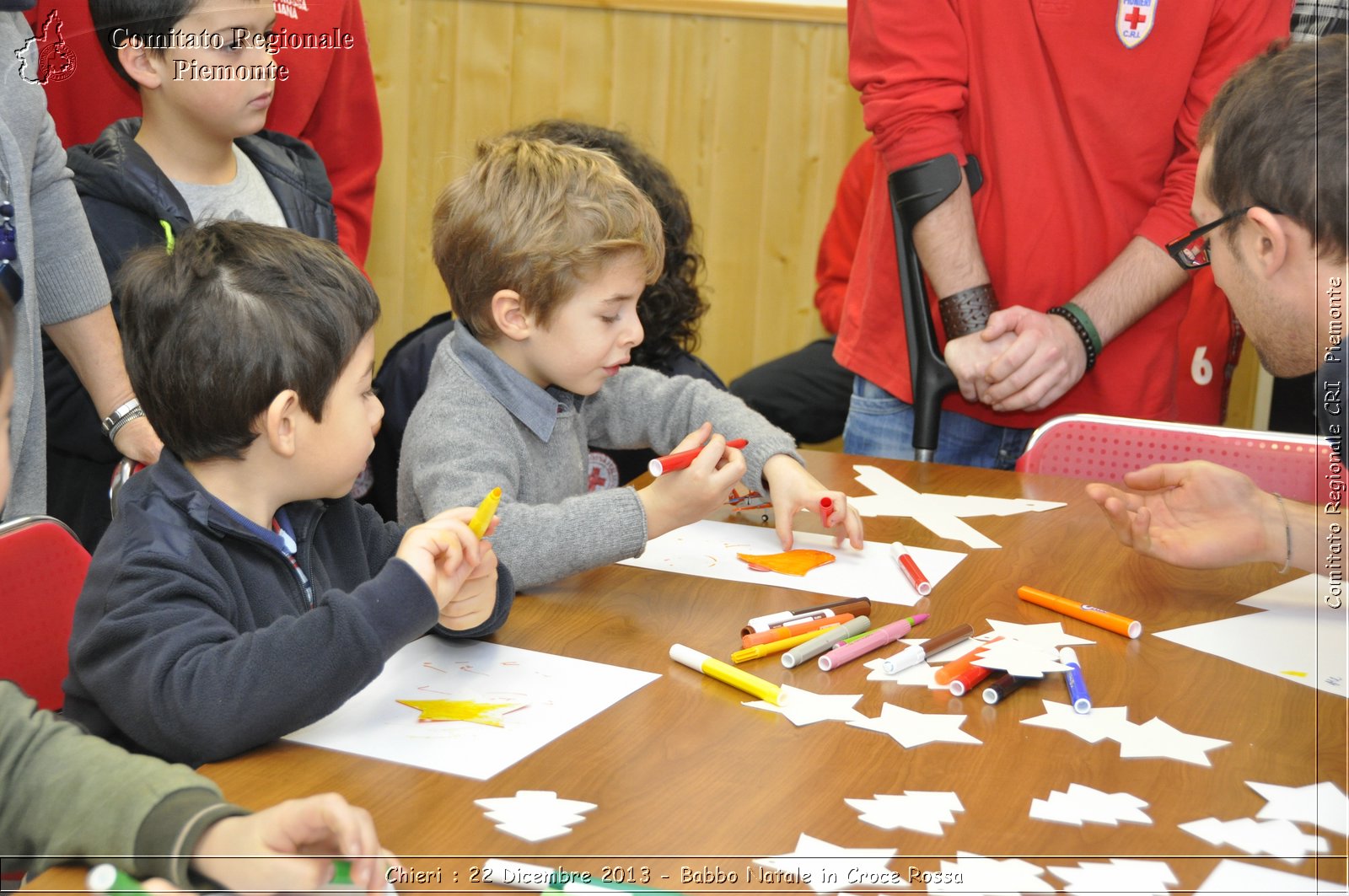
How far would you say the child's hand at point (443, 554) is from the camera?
1035 millimetres

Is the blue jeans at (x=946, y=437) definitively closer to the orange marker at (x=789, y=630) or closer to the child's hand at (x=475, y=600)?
the orange marker at (x=789, y=630)

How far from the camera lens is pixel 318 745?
0.95m

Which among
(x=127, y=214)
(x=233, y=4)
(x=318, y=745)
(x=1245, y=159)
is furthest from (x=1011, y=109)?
(x=318, y=745)

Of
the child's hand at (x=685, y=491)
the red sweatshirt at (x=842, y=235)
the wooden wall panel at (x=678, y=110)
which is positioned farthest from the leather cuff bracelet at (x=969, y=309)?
the wooden wall panel at (x=678, y=110)

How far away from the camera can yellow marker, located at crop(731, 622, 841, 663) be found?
113cm

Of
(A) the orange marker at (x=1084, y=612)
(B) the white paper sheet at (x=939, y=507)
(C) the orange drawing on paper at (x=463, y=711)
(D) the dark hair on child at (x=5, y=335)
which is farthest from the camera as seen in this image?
(B) the white paper sheet at (x=939, y=507)

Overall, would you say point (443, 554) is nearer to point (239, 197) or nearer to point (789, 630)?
point (789, 630)

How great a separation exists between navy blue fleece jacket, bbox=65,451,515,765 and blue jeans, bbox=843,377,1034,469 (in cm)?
140

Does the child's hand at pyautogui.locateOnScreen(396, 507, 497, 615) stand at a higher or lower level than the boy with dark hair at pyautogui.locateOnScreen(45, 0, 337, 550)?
lower

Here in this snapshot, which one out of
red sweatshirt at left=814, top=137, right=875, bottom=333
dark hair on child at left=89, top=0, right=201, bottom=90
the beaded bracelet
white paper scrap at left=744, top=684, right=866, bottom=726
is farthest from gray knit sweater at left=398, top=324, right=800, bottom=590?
→ red sweatshirt at left=814, top=137, right=875, bottom=333

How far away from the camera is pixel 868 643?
45.8 inches

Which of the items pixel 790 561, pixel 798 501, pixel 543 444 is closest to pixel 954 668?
pixel 790 561

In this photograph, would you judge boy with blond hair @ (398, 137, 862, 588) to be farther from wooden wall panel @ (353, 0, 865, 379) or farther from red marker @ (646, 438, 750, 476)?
wooden wall panel @ (353, 0, 865, 379)

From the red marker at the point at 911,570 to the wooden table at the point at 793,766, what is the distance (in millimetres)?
33
